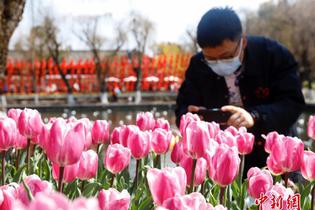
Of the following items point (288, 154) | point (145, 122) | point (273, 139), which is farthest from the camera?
point (145, 122)

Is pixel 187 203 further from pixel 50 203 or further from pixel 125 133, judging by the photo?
pixel 125 133

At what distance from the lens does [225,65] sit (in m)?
2.88

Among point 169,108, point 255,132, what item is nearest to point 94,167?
point 255,132

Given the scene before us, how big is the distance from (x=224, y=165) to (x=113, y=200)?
44 cm

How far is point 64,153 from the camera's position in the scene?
1.19 metres

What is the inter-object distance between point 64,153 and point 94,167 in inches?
10.5

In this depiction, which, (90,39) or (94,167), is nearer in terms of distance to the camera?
(94,167)

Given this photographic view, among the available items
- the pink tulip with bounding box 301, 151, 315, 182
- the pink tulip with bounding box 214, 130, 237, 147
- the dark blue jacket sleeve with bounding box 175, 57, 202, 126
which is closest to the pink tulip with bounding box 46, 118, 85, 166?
the pink tulip with bounding box 214, 130, 237, 147

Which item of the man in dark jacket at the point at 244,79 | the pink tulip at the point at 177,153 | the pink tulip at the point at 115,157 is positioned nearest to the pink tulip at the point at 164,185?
the pink tulip at the point at 115,157

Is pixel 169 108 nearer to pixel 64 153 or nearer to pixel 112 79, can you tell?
pixel 112 79

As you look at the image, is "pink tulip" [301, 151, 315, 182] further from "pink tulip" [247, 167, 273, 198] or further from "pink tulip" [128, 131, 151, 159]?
"pink tulip" [128, 131, 151, 159]

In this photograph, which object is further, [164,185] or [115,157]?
[115,157]

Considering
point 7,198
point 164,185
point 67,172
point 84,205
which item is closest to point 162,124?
point 67,172

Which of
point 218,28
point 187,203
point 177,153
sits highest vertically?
point 218,28
